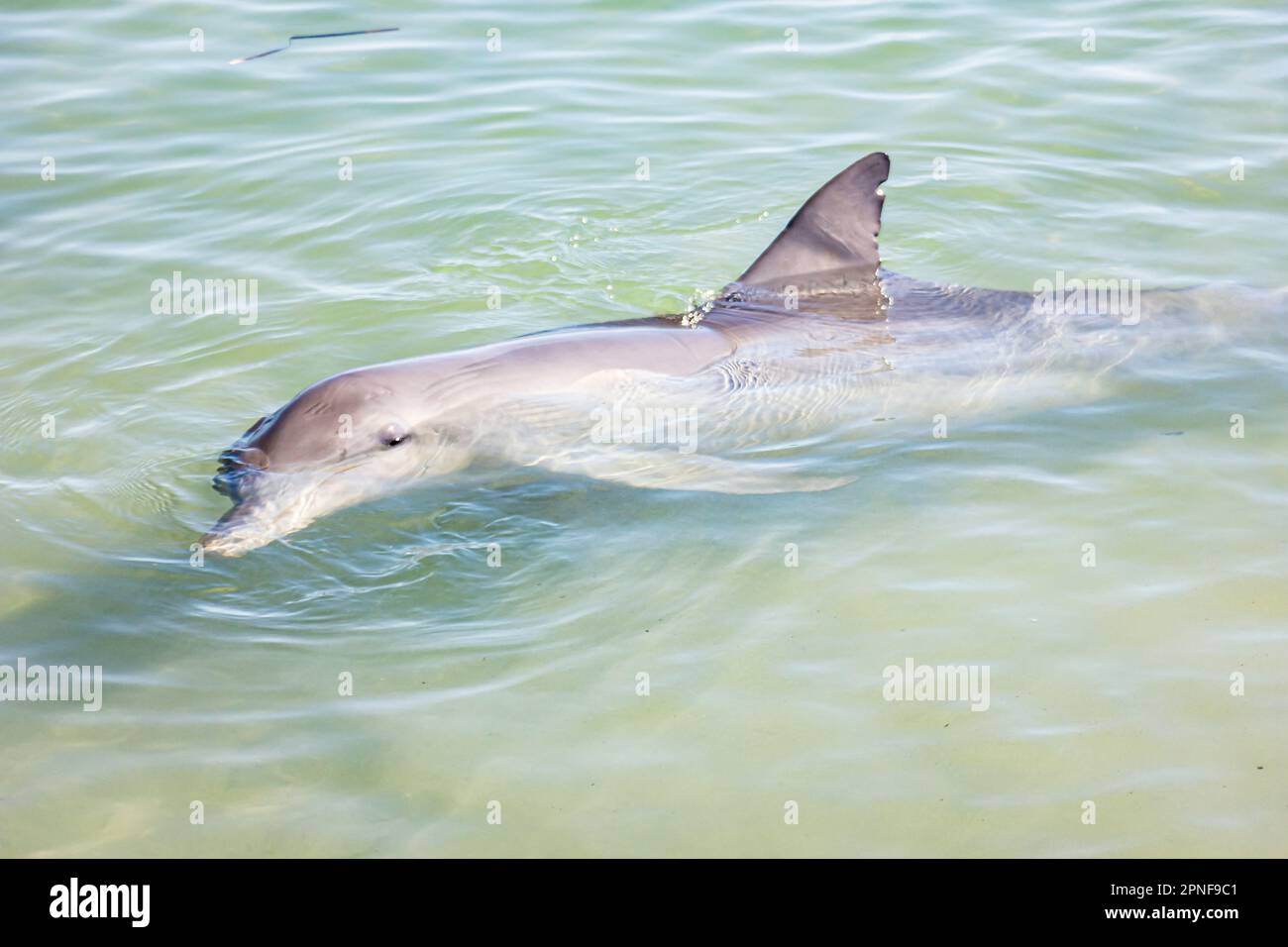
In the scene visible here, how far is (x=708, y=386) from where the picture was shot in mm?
7793

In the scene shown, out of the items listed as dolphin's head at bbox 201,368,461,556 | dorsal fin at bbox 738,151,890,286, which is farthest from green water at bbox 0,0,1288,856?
dorsal fin at bbox 738,151,890,286

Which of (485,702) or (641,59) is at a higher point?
(641,59)

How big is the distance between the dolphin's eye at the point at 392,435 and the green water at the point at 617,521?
32 cm

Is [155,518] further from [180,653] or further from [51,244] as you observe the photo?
[51,244]

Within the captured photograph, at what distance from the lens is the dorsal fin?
8.45 m

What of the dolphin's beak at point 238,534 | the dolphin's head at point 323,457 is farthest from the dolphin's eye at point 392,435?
the dolphin's beak at point 238,534

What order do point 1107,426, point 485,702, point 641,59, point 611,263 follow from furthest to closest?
point 641,59
point 611,263
point 1107,426
point 485,702

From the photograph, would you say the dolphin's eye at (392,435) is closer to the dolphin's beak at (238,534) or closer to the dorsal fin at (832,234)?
the dolphin's beak at (238,534)

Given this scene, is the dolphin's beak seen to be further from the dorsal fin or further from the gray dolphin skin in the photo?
the dorsal fin

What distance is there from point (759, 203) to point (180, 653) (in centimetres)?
643

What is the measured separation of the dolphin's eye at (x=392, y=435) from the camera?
23.5 ft

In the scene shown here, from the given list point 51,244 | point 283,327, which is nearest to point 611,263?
point 283,327

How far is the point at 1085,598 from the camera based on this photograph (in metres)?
6.45

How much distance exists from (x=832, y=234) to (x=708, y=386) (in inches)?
58.9
